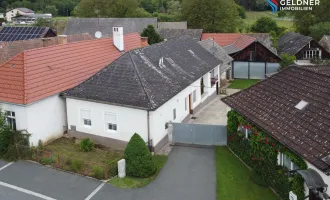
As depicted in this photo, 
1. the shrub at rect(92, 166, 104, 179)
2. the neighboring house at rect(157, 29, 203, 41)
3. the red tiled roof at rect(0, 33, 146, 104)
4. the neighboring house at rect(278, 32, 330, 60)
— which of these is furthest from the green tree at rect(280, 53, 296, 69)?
the shrub at rect(92, 166, 104, 179)

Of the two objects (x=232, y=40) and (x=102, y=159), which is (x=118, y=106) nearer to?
(x=102, y=159)

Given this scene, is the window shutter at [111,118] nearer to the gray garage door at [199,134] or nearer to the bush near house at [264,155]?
the gray garage door at [199,134]

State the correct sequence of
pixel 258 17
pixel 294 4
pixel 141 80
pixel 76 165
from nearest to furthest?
pixel 76 165
pixel 141 80
pixel 294 4
pixel 258 17

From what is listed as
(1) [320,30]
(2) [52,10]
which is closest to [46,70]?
(1) [320,30]

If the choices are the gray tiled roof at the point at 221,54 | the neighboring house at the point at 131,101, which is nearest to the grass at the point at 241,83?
the gray tiled roof at the point at 221,54

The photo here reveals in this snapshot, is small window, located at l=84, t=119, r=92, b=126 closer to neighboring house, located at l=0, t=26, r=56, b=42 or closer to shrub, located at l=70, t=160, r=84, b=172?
shrub, located at l=70, t=160, r=84, b=172

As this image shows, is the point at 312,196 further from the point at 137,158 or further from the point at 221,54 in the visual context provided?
the point at 221,54
